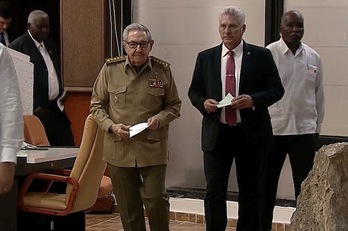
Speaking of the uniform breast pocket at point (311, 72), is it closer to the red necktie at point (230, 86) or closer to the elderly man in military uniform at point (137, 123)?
the red necktie at point (230, 86)

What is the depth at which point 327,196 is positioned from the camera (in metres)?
2.91

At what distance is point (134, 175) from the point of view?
15.1ft

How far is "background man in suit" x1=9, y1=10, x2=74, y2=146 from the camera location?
6469 mm

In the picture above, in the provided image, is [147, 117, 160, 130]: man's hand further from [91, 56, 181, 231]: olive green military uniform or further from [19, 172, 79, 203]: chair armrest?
[19, 172, 79, 203]: chair armrest

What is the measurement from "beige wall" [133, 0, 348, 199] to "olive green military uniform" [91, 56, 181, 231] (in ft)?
A: 6.99

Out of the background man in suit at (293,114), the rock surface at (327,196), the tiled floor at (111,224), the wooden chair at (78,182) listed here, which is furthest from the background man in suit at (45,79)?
the rock surface at (327,196)

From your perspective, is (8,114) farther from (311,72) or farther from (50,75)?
(50,75)

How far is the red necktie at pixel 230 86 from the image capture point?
15.7ft

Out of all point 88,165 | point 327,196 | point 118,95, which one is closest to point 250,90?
point 118,95

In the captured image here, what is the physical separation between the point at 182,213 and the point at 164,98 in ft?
7.66

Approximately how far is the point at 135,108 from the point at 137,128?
0.49 feet

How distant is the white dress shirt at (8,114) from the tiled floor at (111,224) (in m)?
3.41

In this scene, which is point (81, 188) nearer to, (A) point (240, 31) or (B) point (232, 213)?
(A) point (240, 31)

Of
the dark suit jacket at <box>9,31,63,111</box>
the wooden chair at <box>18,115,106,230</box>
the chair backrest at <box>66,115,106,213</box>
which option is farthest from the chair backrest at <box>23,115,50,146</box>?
the dark suit jacket at <box>9,31,63,111</box>
